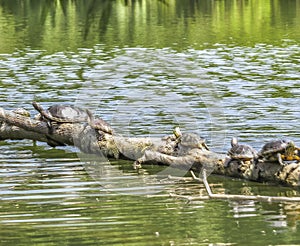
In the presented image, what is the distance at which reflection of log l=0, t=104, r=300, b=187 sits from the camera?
32.0 feet

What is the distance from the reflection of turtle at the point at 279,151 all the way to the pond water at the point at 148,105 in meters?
0.33

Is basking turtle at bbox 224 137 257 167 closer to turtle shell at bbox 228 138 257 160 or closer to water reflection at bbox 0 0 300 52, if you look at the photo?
turtle shell at bbox 228 138 257 160

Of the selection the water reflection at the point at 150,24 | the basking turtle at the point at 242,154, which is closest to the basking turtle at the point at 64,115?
the basking turtle at the point at 242,154

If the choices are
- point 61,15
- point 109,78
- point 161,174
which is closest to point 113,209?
point 161,174

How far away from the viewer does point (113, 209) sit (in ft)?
29.2

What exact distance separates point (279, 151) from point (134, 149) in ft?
7.64

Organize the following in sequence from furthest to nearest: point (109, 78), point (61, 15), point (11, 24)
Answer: point (61, 15) → point (11, 24) → point (109, 78)

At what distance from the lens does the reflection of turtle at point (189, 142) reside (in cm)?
1048

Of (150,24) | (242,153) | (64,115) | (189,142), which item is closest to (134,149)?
(189,142)

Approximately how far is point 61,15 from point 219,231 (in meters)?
26.3

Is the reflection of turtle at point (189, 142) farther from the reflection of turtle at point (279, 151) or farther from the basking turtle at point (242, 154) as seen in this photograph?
the reflection of turtle at point (279, 151)

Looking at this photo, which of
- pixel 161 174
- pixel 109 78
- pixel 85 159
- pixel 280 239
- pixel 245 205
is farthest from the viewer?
pixel 109 78

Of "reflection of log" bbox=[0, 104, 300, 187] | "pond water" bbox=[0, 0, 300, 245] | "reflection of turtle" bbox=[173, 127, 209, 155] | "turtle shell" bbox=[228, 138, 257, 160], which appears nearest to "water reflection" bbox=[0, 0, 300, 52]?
"pond water" bbox=[0, 0, 300, 245]

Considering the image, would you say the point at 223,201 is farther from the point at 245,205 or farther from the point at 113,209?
the point at 113,209
